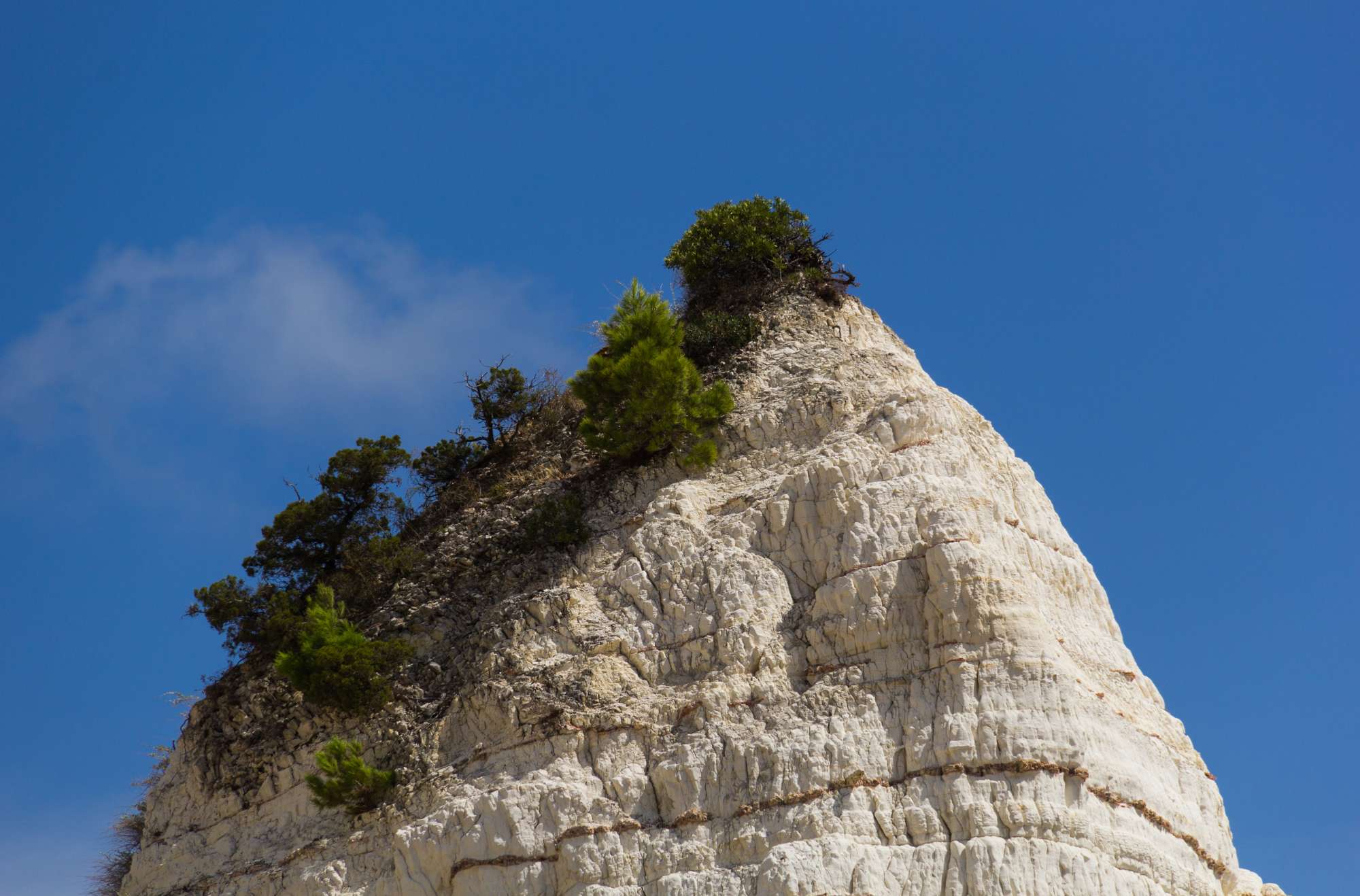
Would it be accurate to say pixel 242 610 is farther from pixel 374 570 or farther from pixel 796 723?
pixel 796 723

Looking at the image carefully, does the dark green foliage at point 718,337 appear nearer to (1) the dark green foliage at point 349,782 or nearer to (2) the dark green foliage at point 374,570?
(2) the dark green foliage at point 374,570

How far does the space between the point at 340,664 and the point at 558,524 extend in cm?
479

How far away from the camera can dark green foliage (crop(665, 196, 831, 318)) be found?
34.0m

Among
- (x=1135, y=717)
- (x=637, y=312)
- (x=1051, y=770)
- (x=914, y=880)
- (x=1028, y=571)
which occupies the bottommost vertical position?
(x=914, y=880)

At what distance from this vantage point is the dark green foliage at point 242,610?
31.1 m

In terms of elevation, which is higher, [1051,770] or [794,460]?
[794,460]

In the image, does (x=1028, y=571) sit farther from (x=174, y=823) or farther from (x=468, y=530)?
(x=174, y=823)

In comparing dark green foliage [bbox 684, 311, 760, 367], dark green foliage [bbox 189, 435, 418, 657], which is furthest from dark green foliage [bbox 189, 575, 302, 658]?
dark green foliage [bbox 684, 311, 760, 367]

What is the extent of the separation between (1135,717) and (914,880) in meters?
5.60

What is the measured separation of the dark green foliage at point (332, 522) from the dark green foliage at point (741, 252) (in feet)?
25.7

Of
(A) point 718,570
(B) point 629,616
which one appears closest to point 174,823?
(B) point 629,616

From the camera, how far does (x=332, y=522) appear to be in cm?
3300

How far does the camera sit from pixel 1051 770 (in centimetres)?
2153

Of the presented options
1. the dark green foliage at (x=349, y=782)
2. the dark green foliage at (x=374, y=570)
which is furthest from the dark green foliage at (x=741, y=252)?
the dark green foliage at (x=349, y=782)
